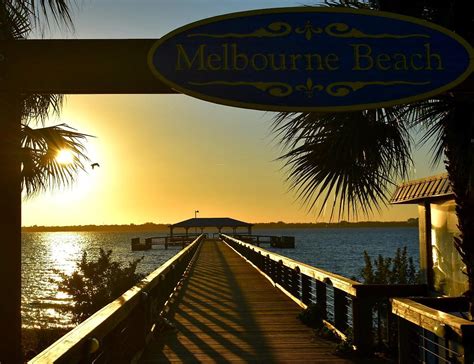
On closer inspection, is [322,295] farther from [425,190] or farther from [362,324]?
[425,190]

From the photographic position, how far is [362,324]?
6457 mm

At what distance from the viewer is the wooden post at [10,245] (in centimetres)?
367

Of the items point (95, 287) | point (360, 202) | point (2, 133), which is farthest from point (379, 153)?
point (95, 287)

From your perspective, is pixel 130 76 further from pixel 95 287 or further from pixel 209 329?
pixel 95 287

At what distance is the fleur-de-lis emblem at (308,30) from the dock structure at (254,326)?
2134 millimetres

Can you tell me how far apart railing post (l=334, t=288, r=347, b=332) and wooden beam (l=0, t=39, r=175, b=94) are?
438 centimetres

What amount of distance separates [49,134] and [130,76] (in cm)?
590

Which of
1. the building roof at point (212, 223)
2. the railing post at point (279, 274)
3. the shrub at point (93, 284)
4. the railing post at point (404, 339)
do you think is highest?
the building roof at point (212, 223)

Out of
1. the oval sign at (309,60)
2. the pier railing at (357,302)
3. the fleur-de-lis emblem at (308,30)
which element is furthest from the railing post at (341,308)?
the fleur-de-lis emblem at (308,30)

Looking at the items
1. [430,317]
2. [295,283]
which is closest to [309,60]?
[430,317]

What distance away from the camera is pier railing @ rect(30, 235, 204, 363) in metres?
3.10

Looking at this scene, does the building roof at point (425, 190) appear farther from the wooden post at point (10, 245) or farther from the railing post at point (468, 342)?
the wooden post at point (10, 245)

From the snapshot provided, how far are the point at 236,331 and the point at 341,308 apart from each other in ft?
6.06

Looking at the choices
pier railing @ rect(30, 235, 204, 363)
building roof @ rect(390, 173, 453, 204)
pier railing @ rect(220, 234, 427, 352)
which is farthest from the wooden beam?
building roof @ rect(390, 173, 453, 204)
